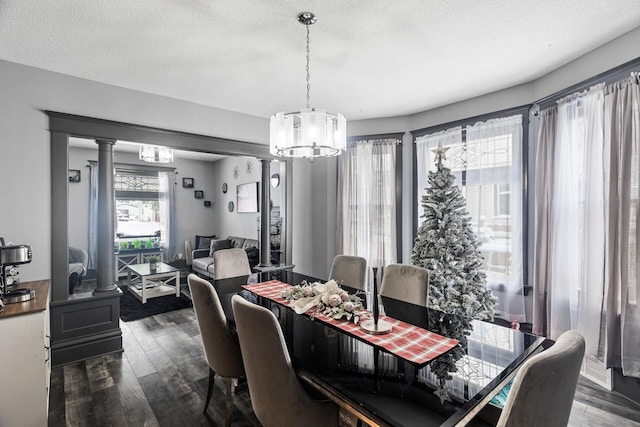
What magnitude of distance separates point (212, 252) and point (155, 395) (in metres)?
4.30

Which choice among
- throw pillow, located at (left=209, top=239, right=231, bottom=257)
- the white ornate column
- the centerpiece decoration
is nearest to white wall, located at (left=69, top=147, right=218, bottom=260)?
throw pillow, located at (left=209, top=239, right=231, bottom=257)

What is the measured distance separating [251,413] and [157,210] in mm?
6498

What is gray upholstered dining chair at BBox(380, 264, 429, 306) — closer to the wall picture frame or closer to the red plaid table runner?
the red plaid table runner

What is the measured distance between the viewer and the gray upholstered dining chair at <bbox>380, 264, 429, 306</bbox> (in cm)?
234

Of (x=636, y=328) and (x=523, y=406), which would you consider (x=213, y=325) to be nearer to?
(x=523, y=406)

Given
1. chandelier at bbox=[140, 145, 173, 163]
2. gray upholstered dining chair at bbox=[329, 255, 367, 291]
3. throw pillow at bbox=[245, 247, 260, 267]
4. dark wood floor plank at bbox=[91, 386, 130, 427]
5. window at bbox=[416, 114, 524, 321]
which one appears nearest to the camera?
dark wood floor plank at bbox=[91, 386, 130, 427]

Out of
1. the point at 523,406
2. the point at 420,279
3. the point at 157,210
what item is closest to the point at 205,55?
the point at 420,279

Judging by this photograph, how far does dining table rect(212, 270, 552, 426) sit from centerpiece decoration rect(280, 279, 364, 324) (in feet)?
0.14

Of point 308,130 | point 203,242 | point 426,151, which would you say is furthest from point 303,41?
point 203,242

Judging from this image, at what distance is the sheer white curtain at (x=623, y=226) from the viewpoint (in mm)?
2193

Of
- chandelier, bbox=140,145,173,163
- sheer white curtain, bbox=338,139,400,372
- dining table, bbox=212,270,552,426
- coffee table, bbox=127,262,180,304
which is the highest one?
chandelier, bbox=140,145,173,163

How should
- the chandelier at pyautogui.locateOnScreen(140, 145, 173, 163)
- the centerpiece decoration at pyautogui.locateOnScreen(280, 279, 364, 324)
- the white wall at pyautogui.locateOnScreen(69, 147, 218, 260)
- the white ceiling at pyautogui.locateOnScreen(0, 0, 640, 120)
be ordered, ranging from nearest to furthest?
1. the centerpiece decoration at pyautogui.locateOnScreen(280, 279, 364, 324)
2. the white ceiling at pyautogui.locateOnScreen(0, 0, 640, 120)
3. the chandelier at pyautogui.locateOnScreen(140, 145, 173, 163)
4. the white wall at pyautogui.locateOnScreen(69, 147, 218, 260)

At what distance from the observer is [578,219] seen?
2635mm

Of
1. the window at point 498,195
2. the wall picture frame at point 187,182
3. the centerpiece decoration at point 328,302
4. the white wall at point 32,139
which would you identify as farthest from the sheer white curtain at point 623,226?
the wall picture frame at point 187,182
